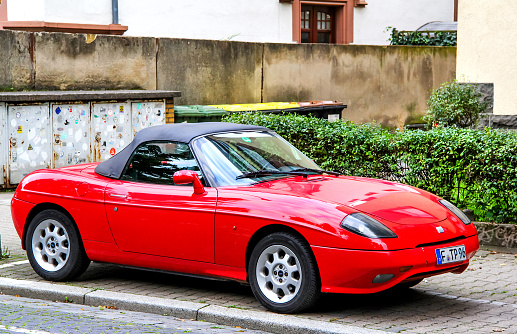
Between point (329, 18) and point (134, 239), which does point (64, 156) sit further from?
point (329, 18)

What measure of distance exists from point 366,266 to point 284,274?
2.19 feet

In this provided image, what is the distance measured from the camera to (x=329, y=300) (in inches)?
258

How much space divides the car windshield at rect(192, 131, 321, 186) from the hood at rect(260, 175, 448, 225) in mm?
191

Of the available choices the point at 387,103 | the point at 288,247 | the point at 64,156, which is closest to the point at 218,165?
the point at 288,247

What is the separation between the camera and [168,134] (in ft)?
23.4

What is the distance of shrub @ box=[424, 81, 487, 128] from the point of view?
14.1 meters

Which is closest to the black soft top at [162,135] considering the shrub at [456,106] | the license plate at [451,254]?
the license plate at [451,254]

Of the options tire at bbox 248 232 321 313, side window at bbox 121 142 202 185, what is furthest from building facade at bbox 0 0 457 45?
tire at bbox 248 232 321 313

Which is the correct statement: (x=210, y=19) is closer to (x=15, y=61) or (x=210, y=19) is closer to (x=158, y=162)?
(x=15, y=61)

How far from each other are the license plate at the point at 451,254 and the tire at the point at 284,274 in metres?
0.92

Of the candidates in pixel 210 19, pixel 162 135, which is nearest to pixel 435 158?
pixel 162 135

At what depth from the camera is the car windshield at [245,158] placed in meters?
6.70

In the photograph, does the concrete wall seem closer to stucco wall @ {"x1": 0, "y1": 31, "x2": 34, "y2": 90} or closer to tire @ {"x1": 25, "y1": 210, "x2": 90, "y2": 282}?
stucco wall @ {"x1": 0, "y1": 31, "x2": 34, "y2": 90}

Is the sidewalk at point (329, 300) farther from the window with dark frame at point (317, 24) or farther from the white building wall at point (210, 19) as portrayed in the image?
the window with dark frame at point (317, 24)
